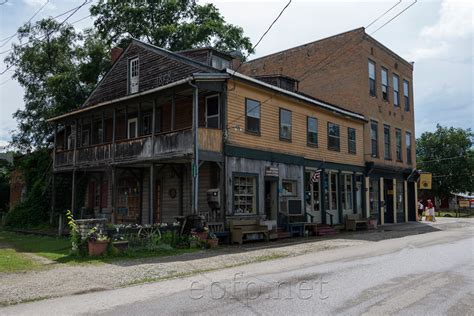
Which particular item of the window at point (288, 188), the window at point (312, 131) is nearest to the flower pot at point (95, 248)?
the window at point (288, 188)

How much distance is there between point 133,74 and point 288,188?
10129 mm

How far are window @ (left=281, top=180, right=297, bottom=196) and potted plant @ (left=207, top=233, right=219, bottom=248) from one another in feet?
18.4

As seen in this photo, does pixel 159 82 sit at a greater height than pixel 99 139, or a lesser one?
greater

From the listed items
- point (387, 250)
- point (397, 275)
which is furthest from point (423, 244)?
point (397, 275)

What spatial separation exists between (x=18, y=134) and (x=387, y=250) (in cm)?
2771

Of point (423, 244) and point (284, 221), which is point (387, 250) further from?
point (284, 221)

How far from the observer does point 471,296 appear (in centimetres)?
753

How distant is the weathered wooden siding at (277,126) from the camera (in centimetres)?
1802

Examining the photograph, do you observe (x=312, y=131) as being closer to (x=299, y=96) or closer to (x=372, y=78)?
(x=299, y=96)

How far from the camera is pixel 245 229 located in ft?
54.6

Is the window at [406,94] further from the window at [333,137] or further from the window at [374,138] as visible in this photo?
the window at [333,137]

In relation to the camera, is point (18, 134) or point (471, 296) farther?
point (18, 134)

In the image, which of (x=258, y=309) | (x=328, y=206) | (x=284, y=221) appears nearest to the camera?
(x=258, y=309)

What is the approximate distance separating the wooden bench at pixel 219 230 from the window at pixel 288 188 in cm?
456
